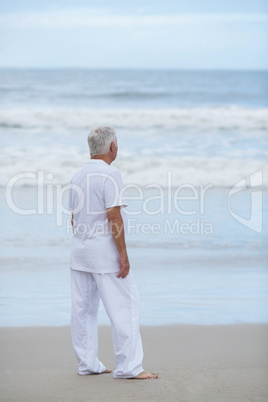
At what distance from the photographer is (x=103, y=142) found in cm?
288

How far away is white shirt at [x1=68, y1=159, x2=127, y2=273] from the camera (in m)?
2.85

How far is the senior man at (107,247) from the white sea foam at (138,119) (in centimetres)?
1298

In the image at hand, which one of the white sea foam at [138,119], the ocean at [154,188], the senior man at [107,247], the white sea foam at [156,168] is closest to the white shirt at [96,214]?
the senior man at [107,247]

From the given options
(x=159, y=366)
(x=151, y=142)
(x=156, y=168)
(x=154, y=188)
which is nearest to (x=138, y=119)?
(x=151, y=142)

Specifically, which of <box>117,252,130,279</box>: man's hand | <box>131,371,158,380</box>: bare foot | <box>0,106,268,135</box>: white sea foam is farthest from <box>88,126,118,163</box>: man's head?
<box>0,106,268,135</box>: white sea foam

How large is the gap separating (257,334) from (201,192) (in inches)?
237

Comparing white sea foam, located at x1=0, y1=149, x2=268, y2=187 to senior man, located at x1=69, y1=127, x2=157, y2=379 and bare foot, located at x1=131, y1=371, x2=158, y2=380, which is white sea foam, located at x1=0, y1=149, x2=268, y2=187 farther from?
bare foot, located at x1=131, y1=371, x2=158, y2=380

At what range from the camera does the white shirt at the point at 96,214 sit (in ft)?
9.34

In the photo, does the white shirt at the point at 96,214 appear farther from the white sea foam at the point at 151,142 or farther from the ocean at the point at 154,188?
the white sea foam at the point at 151,142

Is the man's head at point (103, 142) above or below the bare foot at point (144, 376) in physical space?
above

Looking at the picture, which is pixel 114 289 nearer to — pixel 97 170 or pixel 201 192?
pixel 97 170

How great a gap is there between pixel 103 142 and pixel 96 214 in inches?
12.9

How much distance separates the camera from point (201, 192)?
31.8 feet

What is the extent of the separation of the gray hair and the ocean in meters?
→ 1.49
